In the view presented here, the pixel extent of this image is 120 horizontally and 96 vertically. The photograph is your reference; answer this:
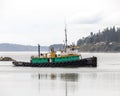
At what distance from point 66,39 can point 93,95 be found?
→ 58182 millimetres

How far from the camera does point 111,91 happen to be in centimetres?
4597

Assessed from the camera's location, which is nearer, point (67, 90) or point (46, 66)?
point (67, 90)

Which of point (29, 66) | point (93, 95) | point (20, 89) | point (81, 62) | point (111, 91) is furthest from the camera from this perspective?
point (29, 66)

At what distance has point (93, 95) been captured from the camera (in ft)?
141

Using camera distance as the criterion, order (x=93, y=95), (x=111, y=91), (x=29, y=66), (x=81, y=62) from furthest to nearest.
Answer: (x=29, y=66) → (x=81, y=62) → (x=111, y=91) → (x=93, y=95)

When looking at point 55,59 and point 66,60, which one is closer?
point 66,60

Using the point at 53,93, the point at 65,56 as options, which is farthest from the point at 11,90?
the point at 65,56

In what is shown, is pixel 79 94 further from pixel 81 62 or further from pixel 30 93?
pixel 81 62

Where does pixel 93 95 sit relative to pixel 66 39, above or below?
below

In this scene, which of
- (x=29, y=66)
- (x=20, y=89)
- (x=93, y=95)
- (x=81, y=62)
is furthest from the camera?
(x=29, y=66)

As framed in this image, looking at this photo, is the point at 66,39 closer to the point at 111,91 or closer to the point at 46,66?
the point at 46,66

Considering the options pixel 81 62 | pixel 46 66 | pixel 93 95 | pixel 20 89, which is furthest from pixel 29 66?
pixel 93 95

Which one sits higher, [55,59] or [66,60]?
[55,59]

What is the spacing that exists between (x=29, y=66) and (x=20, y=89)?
178 feet
